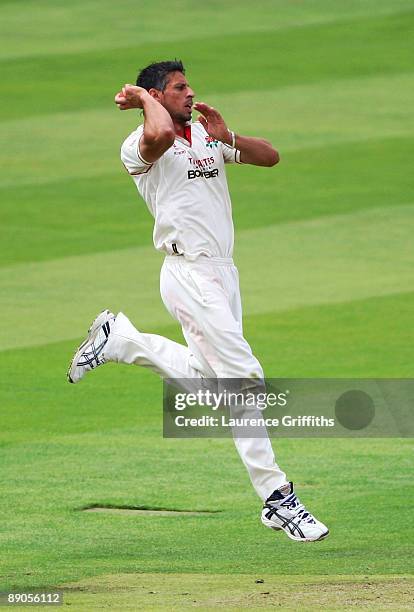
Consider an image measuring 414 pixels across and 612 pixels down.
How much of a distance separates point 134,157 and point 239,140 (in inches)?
22.4

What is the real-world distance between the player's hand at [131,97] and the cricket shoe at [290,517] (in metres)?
2.05

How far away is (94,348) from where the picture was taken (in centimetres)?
859

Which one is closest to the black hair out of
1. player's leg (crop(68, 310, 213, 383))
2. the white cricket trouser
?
the white cricket trouser

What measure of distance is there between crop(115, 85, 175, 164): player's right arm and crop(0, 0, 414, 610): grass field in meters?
2.10

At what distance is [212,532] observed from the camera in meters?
8.65

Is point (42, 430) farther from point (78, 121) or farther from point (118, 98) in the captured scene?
point (78, 121)

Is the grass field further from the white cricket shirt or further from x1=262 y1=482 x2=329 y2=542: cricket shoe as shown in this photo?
the white cricket shirt

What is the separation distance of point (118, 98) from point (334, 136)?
1119 cm

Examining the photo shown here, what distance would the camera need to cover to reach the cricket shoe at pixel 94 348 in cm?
855

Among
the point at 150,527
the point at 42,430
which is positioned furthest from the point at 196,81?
the point at 150,527

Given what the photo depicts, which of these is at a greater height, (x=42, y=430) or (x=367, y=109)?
(x=367, y=109)

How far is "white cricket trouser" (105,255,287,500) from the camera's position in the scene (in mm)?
7734

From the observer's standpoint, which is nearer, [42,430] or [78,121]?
[42,430]

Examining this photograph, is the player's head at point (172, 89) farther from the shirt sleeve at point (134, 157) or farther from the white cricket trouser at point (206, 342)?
the white cricket trouser at point (206, 342)
